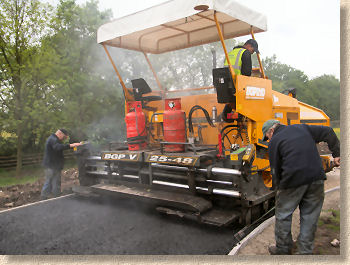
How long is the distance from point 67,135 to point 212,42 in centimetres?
290

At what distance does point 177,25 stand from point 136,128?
5.40 ft

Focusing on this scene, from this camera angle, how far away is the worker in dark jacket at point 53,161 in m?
4.81

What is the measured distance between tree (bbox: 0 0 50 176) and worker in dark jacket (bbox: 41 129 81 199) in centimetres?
91

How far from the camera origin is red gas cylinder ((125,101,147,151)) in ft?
13.9

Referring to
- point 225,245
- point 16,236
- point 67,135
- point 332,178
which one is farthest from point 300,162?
point 67,135

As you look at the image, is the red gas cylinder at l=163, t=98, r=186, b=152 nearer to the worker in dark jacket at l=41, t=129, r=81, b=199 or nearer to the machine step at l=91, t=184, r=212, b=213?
the machine step at l=91, t=184, r=212, b=213

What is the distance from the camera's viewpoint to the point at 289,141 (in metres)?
2.35

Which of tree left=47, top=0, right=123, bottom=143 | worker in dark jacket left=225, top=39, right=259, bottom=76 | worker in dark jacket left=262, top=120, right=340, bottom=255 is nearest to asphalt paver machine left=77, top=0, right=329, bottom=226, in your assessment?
worker in dark jacket left=225, top=39, right=259, bottom=76

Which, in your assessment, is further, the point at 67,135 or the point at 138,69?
the point at 138,69

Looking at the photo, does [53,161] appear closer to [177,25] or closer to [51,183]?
[51,183]

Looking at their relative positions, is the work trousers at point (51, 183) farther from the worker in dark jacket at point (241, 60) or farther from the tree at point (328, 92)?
the tree at point (328, 92)

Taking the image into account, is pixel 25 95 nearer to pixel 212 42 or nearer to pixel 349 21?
pixel 212 42

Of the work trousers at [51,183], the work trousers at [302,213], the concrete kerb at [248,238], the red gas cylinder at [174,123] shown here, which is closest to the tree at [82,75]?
the work trousers at [51,183]

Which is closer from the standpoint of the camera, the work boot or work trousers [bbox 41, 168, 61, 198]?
the work boot
